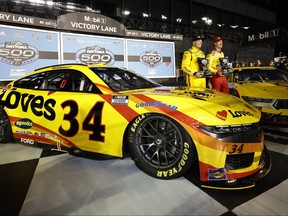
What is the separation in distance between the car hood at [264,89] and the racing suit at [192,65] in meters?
0.93

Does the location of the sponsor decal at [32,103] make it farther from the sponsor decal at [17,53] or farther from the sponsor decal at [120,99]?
the sponsor decal at [17,53]

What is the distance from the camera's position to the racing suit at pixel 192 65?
177 inches

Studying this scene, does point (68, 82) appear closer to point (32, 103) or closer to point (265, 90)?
point (32, 103)

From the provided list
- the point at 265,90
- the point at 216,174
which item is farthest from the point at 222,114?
the point at 265,90

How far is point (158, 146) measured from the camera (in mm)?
2523

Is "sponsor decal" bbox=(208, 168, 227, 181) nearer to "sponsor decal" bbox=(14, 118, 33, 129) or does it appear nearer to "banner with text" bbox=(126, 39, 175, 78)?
"sponsor decal" bbox=(14, 118, 33, 129)

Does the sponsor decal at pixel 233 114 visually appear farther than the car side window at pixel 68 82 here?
No

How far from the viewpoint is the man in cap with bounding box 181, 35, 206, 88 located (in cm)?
450

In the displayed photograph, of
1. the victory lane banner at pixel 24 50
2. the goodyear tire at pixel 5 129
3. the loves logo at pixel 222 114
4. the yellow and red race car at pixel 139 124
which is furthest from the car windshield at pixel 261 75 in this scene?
the victory lane banner at pixel 24 50

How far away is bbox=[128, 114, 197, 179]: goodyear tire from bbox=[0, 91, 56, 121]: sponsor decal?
3.92 feet

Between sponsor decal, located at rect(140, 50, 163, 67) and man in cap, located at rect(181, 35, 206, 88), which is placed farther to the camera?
sponsor decal, located at rect(140, 50, 163, 67)

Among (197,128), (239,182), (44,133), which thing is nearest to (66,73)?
(44,133)

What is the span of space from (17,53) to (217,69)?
16.6 ft

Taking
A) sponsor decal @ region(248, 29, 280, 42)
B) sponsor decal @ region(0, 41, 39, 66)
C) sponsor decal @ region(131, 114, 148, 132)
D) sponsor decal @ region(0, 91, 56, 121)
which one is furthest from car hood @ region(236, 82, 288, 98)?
sponsor decal @ region(0, 41, 39, 66)
